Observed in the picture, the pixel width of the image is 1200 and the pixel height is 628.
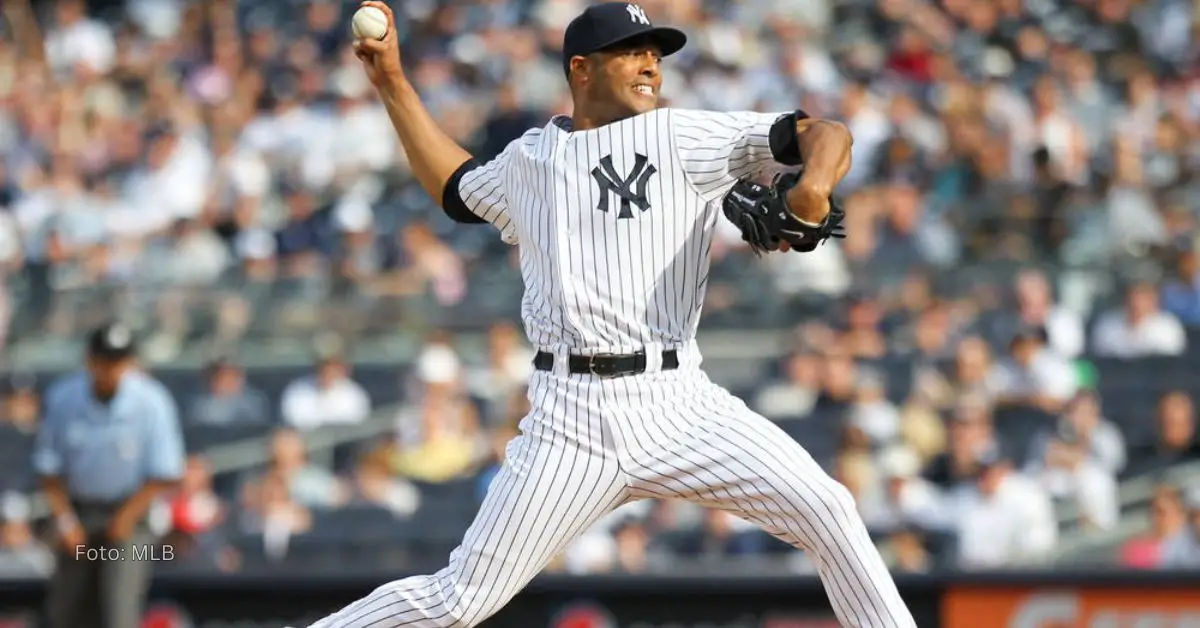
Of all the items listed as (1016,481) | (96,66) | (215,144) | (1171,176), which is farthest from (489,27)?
(1016,481)

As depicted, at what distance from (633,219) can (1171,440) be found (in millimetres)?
5667

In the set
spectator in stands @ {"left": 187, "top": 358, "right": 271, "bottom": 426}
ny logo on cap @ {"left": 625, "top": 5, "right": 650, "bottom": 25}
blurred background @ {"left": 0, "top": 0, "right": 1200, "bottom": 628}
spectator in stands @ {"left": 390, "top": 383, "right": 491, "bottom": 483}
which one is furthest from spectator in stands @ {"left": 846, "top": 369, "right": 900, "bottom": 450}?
ny logo on cap @ {"left": 625, "top": 5, "right": 650, "bottom": 25}

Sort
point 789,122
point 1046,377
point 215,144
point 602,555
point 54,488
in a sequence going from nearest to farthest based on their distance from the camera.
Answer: point 789,122 < point 54,488 < point 602,555 < point 1046,377 < point 215,144

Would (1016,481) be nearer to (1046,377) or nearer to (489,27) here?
(1046,377)

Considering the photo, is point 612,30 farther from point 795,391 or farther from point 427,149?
point 795,391

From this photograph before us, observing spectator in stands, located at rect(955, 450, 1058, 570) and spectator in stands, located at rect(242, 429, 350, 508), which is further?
spectator in stands, located at rect(242, 429, 350, 508)

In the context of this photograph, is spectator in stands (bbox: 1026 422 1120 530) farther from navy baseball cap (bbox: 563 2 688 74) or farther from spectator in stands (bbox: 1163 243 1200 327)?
navy baseball cap (bbox: 563 2 688 74)

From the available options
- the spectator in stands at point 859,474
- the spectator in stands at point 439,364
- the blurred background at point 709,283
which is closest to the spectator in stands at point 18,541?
the blurred background at point 709,283

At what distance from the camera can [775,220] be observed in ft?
13.1

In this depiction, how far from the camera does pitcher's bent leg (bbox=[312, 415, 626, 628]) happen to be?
4371mm

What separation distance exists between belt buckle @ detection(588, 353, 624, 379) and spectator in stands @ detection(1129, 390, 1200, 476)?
18.2 feet

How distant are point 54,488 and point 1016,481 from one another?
4246 mm

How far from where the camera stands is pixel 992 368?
9617mm

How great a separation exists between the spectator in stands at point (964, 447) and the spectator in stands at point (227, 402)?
3664 millimetres
